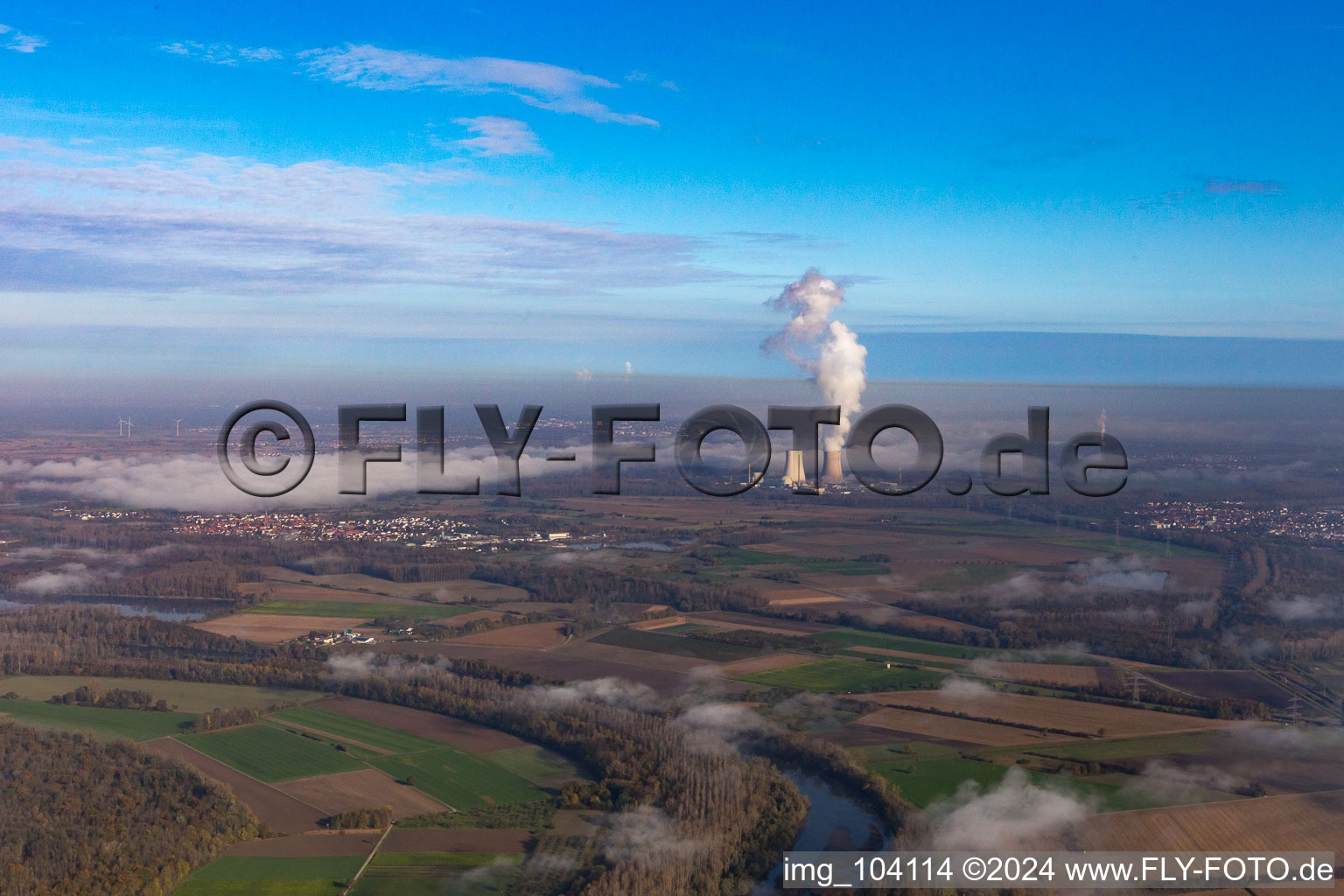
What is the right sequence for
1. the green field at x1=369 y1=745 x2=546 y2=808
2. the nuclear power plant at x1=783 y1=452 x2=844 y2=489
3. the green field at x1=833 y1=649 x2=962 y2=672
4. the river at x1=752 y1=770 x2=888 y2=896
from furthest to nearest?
the nuclear power plant at x1=783 y1=452 x2=844 y2=489, the green field at x1=833 y1=649 x2=962 y2=672, the green field at x1=369 y1=745 x2=546 y2=808, the river at x1=752 y1=770 x2=888 y2=896

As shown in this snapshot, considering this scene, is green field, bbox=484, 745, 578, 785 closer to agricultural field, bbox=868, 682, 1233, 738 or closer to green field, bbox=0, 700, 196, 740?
green field, bbox=0, 700, 196, 740

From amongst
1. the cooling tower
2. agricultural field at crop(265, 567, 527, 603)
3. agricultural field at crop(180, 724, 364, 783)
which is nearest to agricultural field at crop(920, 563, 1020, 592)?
the cooling tower

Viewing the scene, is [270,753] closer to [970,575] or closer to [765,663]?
[765,663]

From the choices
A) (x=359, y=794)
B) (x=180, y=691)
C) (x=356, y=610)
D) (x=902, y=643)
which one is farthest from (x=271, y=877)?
(x=356, y=610)

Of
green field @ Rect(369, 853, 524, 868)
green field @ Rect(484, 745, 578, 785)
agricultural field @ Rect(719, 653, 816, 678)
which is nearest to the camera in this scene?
green field @ Rect(369, 853, 524, 868)

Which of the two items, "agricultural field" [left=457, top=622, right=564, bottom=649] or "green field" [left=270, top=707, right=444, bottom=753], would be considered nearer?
"green field" [left=270, top=707, right=444, bottom=753]

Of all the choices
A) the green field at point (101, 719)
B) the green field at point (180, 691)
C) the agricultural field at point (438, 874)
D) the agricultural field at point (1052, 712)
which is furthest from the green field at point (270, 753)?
the agricultural field at point (1052, 712)

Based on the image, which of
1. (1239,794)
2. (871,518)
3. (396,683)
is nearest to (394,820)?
(396,683)
